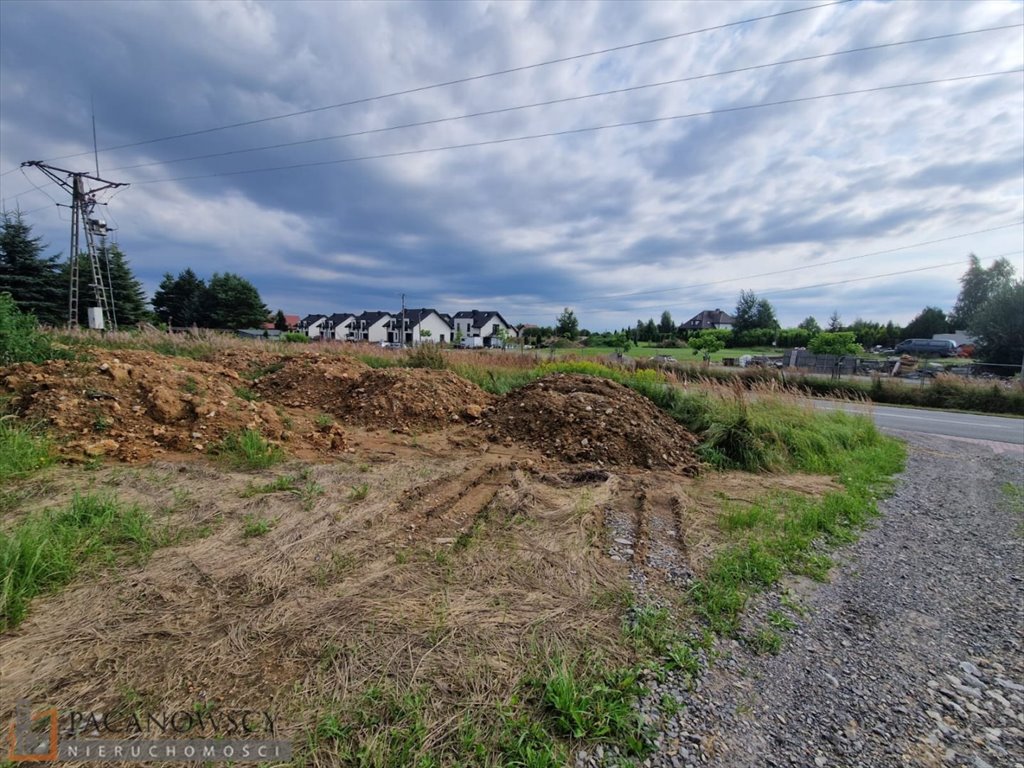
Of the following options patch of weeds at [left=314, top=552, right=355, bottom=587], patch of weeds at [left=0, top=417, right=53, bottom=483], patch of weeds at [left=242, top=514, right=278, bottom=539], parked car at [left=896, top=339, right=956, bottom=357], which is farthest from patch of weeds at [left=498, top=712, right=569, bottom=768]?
parked car at [left=896, top=339, right=956, bottom=357]

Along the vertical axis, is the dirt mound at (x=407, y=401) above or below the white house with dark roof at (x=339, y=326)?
below

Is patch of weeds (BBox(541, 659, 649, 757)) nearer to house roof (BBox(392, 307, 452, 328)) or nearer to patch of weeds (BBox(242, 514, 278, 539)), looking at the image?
patch of weeds (BBox(242, 514, 278, 539))

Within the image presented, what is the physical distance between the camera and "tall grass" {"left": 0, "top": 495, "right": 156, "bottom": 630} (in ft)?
6.95

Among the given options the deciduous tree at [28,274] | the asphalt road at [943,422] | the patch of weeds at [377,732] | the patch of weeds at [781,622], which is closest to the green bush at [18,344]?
the patch of weeds at [377,732]

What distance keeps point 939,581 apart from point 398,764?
380cm

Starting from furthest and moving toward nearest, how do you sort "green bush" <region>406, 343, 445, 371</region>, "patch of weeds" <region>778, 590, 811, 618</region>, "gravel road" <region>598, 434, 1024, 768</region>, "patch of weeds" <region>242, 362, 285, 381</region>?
"green bush" <region>406, 343, 445, 371</region>
"patch of weeds" <region>242, 362, 285, 381</region>
"patch of weeds" <region>778, 590, 811, 618</region>
"gravel road" <region>598, 434, 1024, 768</region>

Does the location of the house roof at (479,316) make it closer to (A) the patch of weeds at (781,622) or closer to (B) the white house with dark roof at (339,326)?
(B) the white house with dark roof at (339,326)

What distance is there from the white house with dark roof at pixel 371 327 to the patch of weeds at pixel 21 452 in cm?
6077

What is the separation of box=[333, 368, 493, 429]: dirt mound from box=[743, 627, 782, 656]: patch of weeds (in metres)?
5.59

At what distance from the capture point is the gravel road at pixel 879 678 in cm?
157

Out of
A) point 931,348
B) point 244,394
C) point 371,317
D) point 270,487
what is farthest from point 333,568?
point 371,317

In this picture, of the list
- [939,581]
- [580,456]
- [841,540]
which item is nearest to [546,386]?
[580,456]

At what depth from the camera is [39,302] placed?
72.2 feet

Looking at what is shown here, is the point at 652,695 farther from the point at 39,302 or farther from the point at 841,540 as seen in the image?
the point at 39,302
